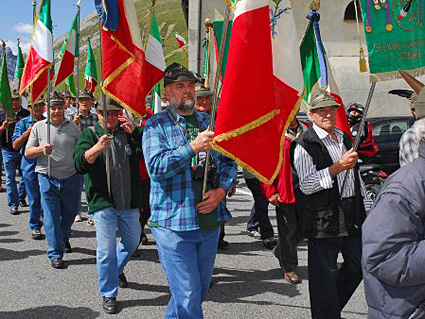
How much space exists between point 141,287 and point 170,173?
8.03ft

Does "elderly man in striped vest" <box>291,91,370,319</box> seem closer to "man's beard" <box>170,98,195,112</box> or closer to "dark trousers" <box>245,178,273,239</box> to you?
"man's beard" <box>170,98,195,112</box>

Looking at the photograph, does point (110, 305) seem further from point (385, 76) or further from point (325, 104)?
point (385, 76)

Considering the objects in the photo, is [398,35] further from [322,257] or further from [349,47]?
[349,47]

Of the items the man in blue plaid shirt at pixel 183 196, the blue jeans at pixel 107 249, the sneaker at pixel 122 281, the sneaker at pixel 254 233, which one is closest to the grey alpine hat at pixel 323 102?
the man in blue plaid shirt at pixel 183 196

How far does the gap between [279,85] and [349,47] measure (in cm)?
1828

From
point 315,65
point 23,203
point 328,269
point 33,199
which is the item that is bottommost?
point 23,203

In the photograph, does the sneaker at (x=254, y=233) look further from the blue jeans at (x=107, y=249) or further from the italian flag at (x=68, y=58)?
the italian flag at (x=68, y=58)

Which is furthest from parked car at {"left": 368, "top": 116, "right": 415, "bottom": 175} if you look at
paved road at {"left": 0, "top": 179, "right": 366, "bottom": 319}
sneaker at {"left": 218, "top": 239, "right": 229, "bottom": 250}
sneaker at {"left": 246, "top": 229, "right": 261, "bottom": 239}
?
sneaker at {"left": 218, "top": 239, "right": 229, "bottom": 250}

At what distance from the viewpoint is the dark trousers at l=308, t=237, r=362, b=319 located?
3797 mm

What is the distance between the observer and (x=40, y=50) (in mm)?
6473

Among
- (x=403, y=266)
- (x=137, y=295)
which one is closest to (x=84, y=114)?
(x=137, y=295)

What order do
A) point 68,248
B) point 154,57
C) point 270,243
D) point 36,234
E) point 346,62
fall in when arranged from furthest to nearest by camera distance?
point 346,62, point 36,234, point 270,243, point 68,248, point 154,57

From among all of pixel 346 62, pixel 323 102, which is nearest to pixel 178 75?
pixel 323 102

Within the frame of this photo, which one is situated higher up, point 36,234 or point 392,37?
point 392,37
